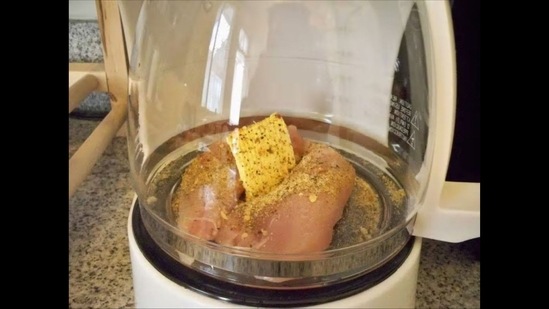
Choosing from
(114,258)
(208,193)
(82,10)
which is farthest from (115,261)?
(82,10)

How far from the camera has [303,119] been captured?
2.15ft

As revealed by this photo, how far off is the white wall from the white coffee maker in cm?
23

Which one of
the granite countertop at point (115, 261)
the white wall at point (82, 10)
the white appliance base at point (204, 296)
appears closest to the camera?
the white appliance base at point (204, 296)

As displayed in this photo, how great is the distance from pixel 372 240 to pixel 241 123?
0.18m

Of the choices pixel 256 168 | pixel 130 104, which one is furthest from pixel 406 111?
pixel 130 104

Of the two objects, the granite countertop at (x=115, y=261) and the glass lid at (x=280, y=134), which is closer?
the glass lid at (x=280, y=134)

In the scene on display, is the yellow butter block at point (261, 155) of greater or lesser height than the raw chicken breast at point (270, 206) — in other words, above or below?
above

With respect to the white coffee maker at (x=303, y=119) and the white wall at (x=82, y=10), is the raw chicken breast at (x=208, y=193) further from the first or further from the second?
the white wall at (x=82, y=10)

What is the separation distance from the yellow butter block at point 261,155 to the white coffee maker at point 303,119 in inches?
2.1

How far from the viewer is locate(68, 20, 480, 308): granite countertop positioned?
59 cm

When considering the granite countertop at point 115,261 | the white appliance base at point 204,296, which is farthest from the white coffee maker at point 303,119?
the granite countertop at point 115,261

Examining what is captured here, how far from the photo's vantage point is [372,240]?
48cm

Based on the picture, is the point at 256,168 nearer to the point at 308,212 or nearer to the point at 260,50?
the point at 308,212

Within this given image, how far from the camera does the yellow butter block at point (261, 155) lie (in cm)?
50
